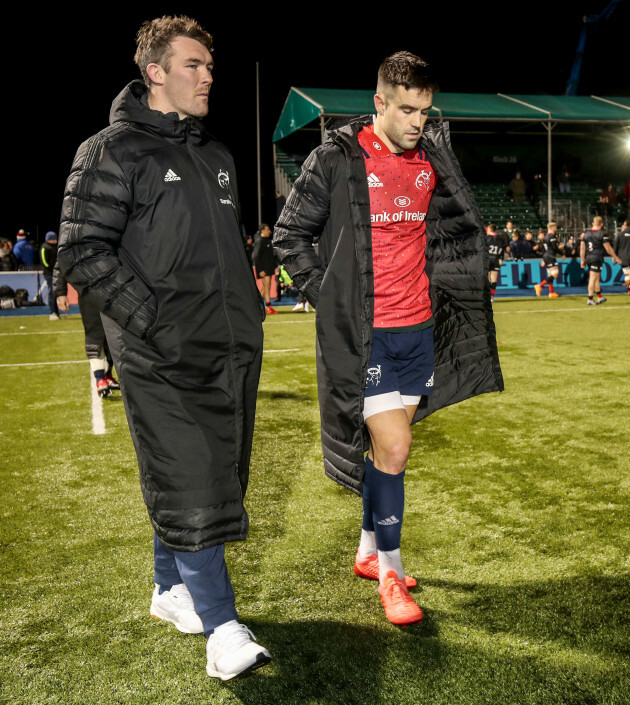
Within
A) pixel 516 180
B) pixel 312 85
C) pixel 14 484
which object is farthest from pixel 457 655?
pixel 312 85

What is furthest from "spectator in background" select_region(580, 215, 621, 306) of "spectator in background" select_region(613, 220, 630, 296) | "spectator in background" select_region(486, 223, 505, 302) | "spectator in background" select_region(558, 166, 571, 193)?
"spectator in background" select_region(558, 166, 571, 193)

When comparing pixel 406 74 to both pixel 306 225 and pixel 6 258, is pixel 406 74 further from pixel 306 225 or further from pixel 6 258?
pixel 6 258

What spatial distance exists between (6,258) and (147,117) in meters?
20.3

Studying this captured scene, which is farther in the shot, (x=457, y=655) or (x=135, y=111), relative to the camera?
(x=457, y=655)

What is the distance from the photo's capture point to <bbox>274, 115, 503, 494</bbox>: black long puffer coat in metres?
2.81

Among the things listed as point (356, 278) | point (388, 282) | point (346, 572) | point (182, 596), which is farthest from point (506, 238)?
point (182, 596)

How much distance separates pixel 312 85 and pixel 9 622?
3667 cm

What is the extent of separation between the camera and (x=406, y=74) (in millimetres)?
2756

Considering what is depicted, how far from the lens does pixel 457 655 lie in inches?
102

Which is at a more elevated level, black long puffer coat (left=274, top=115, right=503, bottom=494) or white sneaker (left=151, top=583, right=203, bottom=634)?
black long puffer coat (left=274, top=115, right=503, bottom=494)

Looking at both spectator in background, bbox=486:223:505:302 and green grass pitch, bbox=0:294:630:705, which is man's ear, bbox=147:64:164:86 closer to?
green grass pitch, bbox=0:294:630:705

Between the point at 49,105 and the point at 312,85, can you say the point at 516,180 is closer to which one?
the point at 312,85

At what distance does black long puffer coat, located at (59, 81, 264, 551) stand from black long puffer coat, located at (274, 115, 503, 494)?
1.45 ft

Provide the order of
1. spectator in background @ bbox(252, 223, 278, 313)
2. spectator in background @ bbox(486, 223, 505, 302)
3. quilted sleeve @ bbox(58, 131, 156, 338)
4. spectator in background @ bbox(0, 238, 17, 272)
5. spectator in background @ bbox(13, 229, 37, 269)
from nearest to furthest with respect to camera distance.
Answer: quilted sleeve @ bbox(58, 131, 156, 338)
spectator in background @ bbox(252, 223, 278, 313)
spectator in background @ bbox(486, 223, 505, 302)
spectator in background @ bbox(0, 238, 17, 272)
spectator in background @ bbox(13, 229, 37, 269)
